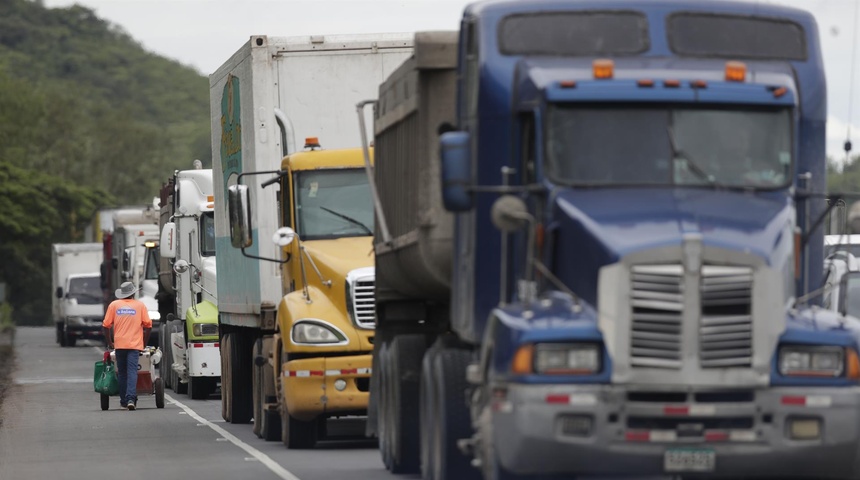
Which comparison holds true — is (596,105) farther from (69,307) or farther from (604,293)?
(69,307)

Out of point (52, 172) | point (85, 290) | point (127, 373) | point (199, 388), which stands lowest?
point (199, 388)

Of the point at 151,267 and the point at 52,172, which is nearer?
the point at 151,267

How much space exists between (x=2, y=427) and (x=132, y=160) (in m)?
116

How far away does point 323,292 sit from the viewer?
19297 millimetres

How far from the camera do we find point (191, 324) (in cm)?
3022

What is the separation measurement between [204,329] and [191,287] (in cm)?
163

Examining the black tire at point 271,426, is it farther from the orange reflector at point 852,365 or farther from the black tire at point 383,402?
the orange reflector at point 852,365

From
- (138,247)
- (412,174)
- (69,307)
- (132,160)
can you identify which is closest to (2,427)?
(412,174)

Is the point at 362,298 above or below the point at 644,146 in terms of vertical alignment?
below

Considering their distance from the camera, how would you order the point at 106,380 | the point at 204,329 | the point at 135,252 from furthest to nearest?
the point at 135,252 → the point at 204,329 → the point at 106,380

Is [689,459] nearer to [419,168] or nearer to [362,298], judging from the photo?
[419,168]

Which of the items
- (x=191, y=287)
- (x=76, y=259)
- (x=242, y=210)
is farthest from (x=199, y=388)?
(x=76, y=259)

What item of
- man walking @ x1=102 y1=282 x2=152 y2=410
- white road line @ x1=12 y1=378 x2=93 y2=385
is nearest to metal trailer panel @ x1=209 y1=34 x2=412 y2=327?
man walking @ x1=102 y1=282 x2=152 y2=410

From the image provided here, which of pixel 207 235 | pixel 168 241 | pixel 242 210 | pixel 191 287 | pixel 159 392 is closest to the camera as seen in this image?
pixel 242 210
